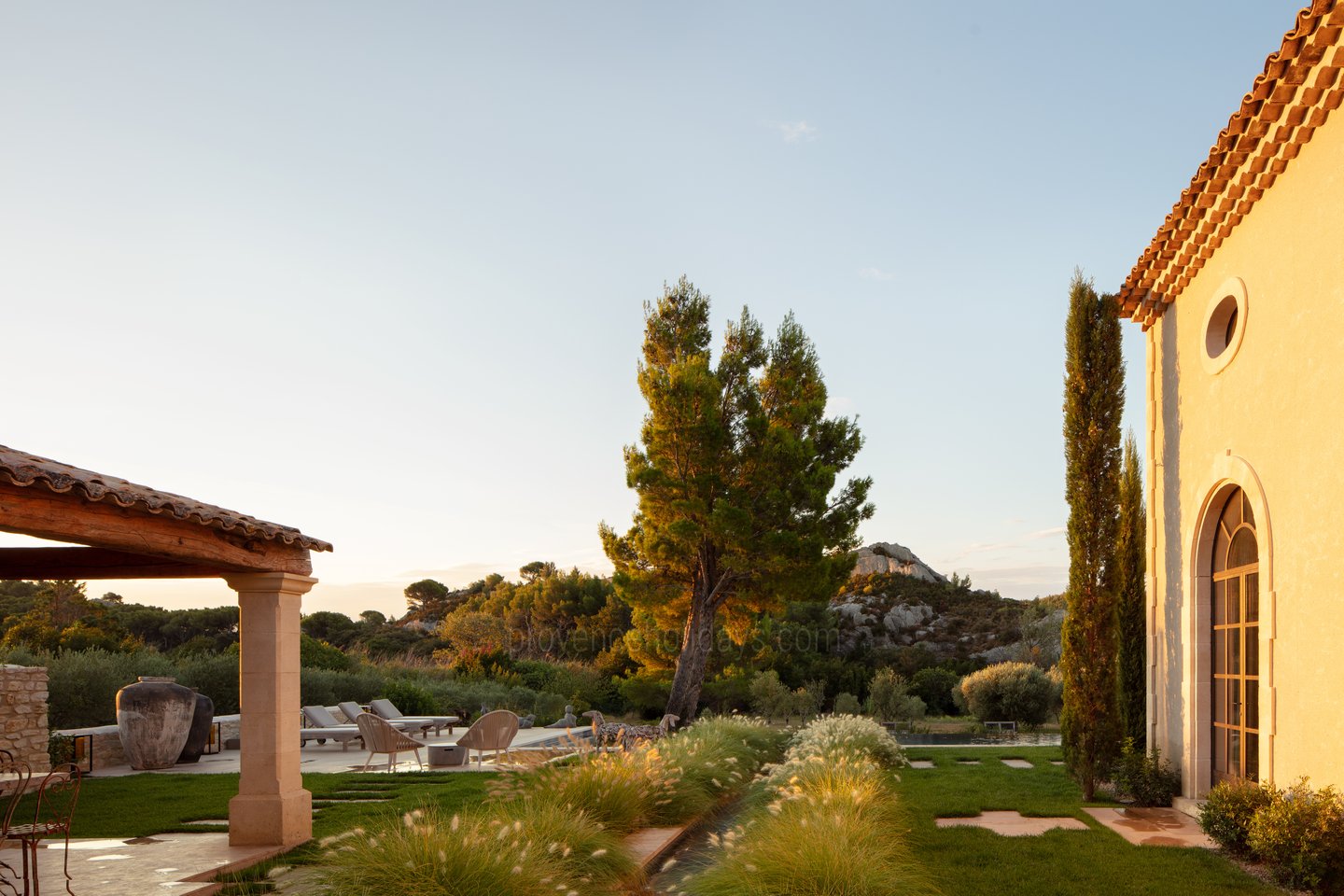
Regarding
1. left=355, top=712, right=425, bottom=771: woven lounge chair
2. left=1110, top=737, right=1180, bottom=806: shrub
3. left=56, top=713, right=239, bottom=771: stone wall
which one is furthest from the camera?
left=56, top=713, right=239, bottom=771: stone wall

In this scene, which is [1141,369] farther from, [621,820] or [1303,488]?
[621,820]

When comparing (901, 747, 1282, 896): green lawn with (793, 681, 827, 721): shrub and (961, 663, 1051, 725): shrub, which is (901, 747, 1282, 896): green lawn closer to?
(961, 663, 1051, 725): shrub

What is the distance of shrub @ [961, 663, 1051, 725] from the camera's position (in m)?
20.6

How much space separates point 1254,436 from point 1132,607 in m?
4.03

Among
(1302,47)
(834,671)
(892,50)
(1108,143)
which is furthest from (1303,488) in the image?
(834,671)

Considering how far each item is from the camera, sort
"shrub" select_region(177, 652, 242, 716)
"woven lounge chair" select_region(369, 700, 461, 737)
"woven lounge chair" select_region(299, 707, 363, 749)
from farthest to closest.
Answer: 1. "shrub" select_region(177, 652, 242, 716)
2. "woven lounge chair" select_region(369, 700, 461, 737)
3. "woven lounge chair" select_region(299, 707, 363, 749)

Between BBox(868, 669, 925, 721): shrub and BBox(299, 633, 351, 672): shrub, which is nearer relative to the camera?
BBox(868, 669, 925, 721): shrub

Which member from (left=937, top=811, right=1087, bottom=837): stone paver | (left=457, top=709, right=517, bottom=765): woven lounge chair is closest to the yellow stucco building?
(left=937, top=811, right=1087, bottom=837): stone paver

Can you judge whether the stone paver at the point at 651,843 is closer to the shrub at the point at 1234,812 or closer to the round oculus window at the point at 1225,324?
the shrub at the point at 1234,812

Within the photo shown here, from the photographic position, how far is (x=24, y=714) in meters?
12.3

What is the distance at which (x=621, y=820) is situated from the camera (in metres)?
7.98

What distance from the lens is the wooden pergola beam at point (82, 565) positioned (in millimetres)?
7875

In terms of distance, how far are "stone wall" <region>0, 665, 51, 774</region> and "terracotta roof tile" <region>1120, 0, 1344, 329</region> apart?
14.4m

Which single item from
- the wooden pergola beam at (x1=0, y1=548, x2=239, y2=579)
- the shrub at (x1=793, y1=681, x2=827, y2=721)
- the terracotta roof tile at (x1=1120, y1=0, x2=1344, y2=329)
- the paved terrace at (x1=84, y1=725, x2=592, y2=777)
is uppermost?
the terracotta roof tile at (x1=1120, y1=0, x2=1344, y2=329)
